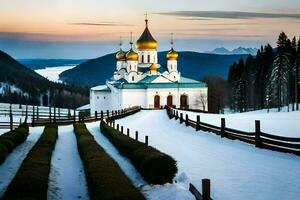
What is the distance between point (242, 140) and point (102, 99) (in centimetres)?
7332

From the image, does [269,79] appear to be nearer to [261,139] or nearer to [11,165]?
[261,139]

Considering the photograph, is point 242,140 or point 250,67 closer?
point 242,140

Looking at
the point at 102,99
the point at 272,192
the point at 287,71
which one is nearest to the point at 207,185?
the point at 272,192

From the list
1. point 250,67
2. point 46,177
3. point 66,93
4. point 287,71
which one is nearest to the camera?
point 46,177

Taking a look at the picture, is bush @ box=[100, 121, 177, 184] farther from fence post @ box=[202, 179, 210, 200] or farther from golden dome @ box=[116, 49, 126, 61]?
golden dome @ box=[116, 49, 126, 61]

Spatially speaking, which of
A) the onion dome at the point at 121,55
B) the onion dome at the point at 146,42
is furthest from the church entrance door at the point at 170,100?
the onion dome at the point at 121,55

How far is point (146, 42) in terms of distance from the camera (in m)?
93.8

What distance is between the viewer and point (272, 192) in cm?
1273

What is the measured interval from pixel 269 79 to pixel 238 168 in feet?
185

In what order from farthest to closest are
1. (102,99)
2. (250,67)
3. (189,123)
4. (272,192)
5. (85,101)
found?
(85,101) → (102,99) → (250,67) → (189,123) → (272,192)

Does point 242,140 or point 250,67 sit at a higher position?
point 250,67

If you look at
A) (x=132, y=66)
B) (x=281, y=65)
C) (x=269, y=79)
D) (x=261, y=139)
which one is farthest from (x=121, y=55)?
(x=261, y=139)

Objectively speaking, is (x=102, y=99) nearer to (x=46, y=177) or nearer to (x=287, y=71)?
(x=287, y=71)

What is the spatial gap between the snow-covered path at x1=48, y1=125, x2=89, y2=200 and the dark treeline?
41.5 metres
